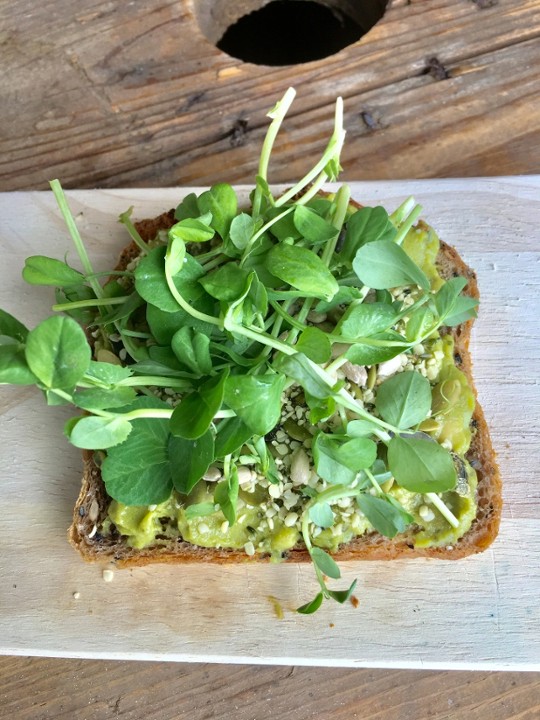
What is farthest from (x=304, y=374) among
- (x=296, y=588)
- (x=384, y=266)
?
(x=296, y=588)

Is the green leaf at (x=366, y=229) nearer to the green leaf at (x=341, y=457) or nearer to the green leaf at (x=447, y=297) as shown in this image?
the green leaf at (x=447, y=297)

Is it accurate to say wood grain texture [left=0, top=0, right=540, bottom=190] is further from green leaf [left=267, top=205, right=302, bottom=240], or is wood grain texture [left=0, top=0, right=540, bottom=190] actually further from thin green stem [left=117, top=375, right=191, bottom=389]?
thin green stem [left=117, top=375, right=191, bottom=389]

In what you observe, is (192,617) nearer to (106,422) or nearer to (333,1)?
(106,422)

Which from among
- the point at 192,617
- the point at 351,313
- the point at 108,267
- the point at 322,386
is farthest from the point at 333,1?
the point at 192,617

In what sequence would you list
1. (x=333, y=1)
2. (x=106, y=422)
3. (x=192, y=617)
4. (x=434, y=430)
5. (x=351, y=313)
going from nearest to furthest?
(x=106, y=422) < (x=351, y=313) < (x=434, y=430) < (x=192, y=617) < (x=333, y=1)

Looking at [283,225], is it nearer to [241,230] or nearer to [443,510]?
[241,230]
